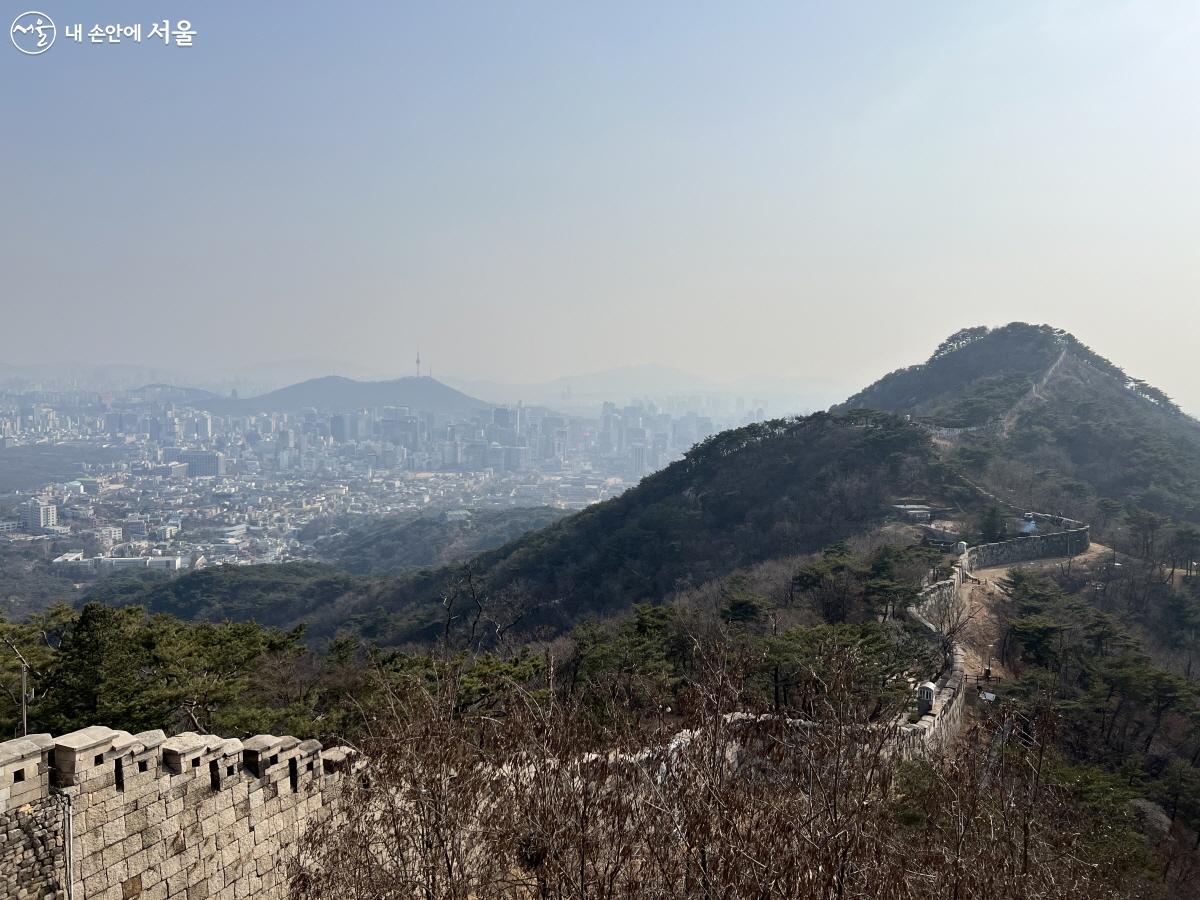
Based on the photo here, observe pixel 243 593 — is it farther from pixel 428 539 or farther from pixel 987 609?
pixel 987 609

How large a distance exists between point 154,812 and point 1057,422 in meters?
37.9

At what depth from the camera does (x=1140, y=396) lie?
1690 inches

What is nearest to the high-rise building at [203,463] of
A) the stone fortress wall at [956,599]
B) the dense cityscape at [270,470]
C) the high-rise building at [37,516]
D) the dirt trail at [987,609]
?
the dense cityscape at [270,470]

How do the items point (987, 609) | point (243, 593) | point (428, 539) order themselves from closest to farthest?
point (987, 609) → point (243, 593) → point (428, 539)

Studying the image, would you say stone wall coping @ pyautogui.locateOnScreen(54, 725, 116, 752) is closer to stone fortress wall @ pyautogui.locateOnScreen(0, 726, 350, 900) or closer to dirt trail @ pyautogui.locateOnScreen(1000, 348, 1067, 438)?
stone fortress wall @ pyautogui.locateOnScreen(0, 726, 350, 900)

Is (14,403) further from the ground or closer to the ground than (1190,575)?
further from the ground

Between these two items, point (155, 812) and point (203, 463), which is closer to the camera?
point (155, 812)

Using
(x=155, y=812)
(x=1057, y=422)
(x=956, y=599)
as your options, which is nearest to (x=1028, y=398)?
(x=1057, y=422)

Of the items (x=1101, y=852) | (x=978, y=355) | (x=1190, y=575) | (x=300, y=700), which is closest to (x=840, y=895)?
(x=1101, y=852)

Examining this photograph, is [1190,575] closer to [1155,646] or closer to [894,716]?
[1155,646]

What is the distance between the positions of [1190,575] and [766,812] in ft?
67.0

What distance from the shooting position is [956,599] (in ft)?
51.0

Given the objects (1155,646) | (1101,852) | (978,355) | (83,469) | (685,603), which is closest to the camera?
(1101,852)

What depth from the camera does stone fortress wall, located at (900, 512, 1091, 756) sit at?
30.0 feet
